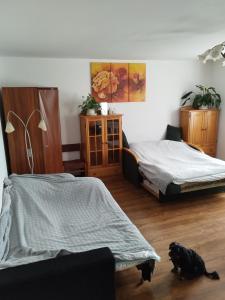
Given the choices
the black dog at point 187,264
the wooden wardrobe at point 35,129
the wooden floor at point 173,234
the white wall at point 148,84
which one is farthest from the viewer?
the white wall at point 148,84

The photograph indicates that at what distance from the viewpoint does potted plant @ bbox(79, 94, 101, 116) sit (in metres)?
4.13

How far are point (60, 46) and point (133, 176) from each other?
2372 mm

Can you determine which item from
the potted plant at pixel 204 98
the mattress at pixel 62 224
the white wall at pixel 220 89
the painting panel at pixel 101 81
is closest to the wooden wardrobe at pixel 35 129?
the mattress at pixel 62 224

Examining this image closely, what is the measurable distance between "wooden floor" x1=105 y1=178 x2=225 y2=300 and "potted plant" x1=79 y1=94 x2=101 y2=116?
1.31m

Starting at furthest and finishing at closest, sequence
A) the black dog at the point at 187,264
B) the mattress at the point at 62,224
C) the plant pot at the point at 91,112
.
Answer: the plant pot at the point at 91,112 → the black dog at the point at 187,264 → the mattress at the point at 62,224

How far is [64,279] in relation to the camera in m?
1.41

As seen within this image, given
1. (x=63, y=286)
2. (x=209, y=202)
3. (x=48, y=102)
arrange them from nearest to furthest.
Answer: (x=63, y=286) < (x=209, y=202) < (x=48, y=102)

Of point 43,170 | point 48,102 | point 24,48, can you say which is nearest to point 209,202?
point 43,170

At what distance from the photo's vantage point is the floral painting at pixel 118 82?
14.3 feet

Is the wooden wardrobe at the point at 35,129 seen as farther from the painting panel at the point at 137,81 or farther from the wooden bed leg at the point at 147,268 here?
the wooden bed leg at the point at 147,268

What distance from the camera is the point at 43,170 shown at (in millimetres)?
3822

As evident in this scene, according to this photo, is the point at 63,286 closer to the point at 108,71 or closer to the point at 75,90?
the point at 75,90

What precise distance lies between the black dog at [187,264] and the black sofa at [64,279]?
829mm

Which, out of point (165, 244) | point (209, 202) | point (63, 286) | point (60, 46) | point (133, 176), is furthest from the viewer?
point (133, 176)
